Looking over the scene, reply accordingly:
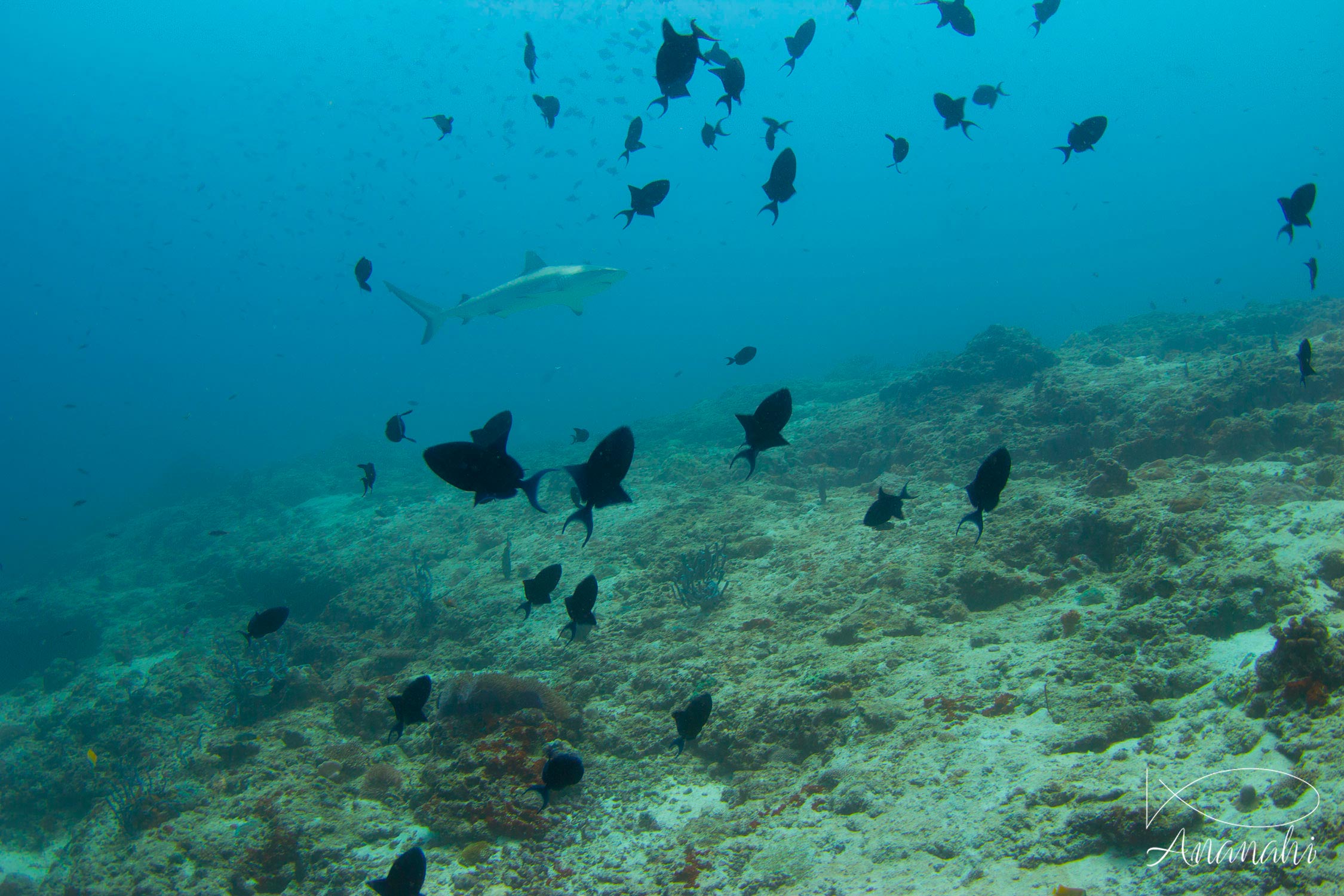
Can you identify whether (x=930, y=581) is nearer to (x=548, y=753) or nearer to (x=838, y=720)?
(x=838, y=720)

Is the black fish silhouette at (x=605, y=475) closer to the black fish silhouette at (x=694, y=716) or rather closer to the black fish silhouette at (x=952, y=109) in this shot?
the black fish silhouette at (x=694, y=716)

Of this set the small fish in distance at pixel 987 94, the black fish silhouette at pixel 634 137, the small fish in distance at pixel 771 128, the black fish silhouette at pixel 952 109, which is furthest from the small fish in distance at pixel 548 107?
the small fish in distance at pixel 987 94

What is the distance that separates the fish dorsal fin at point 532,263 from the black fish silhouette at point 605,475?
1629 cm

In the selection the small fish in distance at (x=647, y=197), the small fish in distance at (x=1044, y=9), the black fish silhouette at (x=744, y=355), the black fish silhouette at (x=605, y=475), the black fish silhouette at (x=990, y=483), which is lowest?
the black fish silhouette at (x=990, y=483)

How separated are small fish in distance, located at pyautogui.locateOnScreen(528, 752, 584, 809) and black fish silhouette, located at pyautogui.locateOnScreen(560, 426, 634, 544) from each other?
1761mm

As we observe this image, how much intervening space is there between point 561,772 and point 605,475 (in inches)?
85.1

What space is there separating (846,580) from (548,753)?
13.8 ft

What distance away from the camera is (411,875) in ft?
9.90

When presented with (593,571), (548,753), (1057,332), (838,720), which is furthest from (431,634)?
(1057,332)

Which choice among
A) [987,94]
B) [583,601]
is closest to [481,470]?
[583,601]

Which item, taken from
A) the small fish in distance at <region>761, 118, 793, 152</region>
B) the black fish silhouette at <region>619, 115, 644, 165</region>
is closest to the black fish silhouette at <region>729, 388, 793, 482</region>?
the small fish in distance at <region>761, 118, 793, 152</region>

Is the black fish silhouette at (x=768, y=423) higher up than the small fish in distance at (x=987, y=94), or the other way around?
the small fish in distance at (x=987, y=94)

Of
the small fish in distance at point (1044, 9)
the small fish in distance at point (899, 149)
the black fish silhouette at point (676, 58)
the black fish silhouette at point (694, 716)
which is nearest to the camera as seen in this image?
the black fish silhouette at point (694, 716)

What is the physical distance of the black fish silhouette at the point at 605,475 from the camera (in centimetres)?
306
